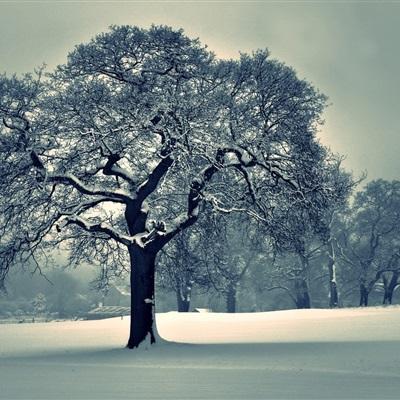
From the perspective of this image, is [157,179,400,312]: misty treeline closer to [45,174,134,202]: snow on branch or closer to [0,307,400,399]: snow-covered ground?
[0,307,400,399]: snow-covered ground

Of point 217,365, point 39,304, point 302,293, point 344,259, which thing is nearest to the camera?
point 217,365

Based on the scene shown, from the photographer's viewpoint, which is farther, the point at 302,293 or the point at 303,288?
the point at 302,293

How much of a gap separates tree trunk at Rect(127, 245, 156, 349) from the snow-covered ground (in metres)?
0.66

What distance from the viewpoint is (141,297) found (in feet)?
83.3

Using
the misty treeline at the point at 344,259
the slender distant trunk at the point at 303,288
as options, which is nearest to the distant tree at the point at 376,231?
the misty treeline at the point at 344,259

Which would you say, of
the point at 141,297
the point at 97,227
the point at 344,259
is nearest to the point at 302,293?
the point at 344,259

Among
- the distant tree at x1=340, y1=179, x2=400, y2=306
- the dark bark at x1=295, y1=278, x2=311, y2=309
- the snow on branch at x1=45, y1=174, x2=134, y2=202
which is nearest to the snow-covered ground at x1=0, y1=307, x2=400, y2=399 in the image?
the snow on branch at x1=45, y1=174, x2=134, y2=202

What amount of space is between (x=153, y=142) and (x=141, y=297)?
5.54m

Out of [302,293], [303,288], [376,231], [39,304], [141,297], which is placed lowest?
[141,297]

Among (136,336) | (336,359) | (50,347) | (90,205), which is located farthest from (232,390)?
(50,347)

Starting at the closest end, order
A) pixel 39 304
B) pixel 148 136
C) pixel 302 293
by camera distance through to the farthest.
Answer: pixel 148 136, pixel 302 293, pixel 39 304

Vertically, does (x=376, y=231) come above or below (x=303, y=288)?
above

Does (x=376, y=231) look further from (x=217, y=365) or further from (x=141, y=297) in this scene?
(x=217, y=365)

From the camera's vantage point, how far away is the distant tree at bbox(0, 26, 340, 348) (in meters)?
23.8
